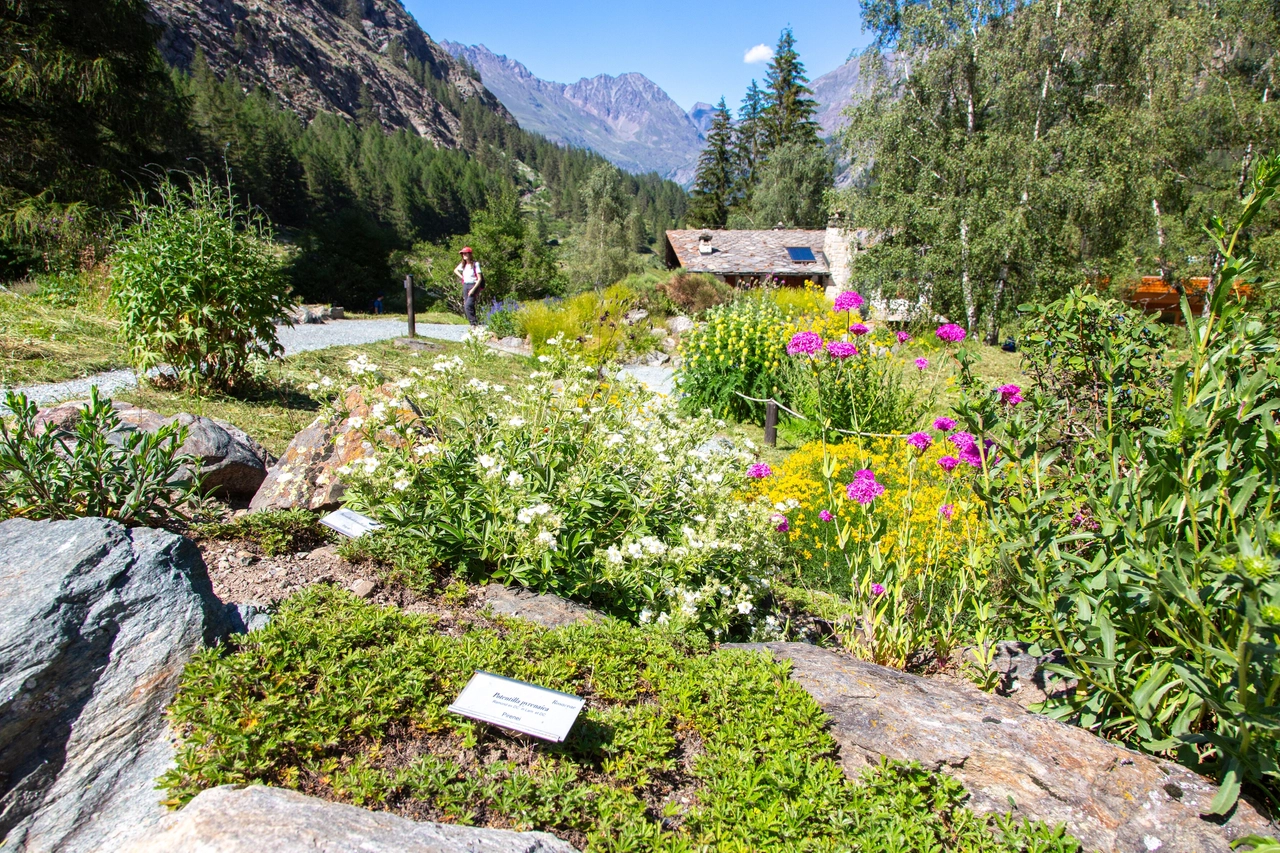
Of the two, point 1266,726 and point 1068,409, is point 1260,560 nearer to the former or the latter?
point 1266,726

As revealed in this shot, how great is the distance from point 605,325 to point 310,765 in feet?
36.8

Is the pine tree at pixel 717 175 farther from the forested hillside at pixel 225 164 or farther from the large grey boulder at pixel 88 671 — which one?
the large grey boulder at pixel 88 671

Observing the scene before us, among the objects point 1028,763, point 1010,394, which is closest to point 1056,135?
point 1010,394

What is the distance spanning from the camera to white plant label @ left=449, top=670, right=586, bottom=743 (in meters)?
1.71

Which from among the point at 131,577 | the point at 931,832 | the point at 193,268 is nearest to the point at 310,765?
the point at 131,577

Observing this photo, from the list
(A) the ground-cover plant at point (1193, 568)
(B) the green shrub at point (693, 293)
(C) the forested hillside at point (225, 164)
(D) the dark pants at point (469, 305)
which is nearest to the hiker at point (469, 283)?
(D) the dark pants at point (469, 305)

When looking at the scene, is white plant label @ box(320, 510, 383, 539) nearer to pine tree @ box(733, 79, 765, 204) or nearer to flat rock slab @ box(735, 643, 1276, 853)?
flat rock slab @ box(735, 643, 1276, 853)

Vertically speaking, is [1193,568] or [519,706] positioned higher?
[1193,568]

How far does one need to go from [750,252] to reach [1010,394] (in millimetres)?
32445

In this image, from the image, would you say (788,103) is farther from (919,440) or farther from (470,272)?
(919,440)

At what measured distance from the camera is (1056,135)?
15812 millimetres

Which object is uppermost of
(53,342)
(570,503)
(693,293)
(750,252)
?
(750,252)

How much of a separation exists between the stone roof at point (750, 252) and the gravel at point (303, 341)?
18.0 metres

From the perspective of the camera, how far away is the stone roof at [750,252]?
31.9 meters
